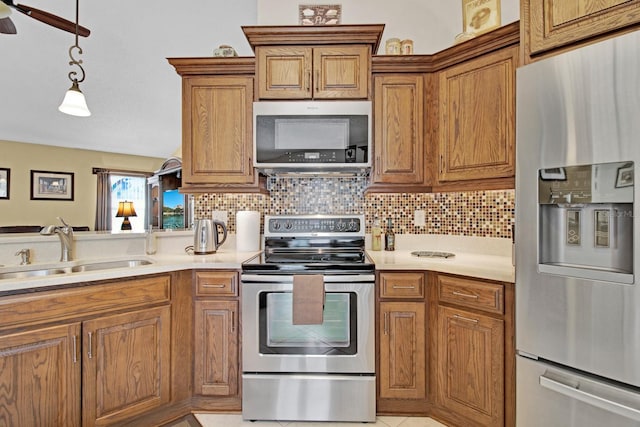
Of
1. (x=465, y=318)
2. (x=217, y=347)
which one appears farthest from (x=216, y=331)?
(x=465, y=318)

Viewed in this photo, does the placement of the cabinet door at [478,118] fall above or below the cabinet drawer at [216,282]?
above

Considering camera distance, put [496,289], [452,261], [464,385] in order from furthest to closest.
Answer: [452,261], [464,385], [496,289]

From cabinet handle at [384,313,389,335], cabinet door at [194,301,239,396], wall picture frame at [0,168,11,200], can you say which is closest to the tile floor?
cabinet door at [194,301,239,396]

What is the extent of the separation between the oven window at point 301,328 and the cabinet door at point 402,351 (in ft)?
0.73

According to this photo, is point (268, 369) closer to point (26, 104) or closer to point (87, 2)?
point (87, 2)

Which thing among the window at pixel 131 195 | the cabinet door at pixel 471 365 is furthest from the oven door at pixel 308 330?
the window at pixel 131 195

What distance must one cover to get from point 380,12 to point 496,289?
2158 mm

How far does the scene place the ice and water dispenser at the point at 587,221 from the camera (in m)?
1.12

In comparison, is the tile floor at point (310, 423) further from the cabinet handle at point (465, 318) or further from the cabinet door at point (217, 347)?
the cabinet handle at point (465, 318)

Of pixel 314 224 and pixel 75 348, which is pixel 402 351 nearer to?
pixel 314 224

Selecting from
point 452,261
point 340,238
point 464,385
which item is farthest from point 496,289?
point 340,238

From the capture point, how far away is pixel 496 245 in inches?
85.0

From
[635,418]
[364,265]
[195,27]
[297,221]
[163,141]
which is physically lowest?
[635,418]

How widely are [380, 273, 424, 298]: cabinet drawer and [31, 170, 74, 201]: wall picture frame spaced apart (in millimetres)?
5900
